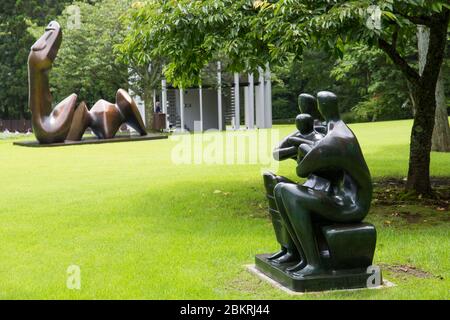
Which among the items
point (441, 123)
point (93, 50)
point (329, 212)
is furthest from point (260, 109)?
point (329, 212)

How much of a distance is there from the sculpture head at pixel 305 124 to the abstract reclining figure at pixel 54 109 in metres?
20.2

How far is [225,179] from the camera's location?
46.0ft

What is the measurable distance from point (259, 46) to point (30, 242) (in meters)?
4.35

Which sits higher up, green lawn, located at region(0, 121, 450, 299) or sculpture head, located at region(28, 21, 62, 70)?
sculpture head, located at region(28, 21, 62, 70)

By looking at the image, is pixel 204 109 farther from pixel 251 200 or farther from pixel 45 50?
pixel 251 200

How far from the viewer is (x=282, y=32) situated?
26.0 ft

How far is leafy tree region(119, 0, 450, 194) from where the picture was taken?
295 inches

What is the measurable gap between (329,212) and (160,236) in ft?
11.2

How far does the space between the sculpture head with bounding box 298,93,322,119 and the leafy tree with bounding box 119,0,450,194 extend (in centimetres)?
150

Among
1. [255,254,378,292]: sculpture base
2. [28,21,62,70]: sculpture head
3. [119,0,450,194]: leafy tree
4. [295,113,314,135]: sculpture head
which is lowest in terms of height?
[255,254,378,292]: sculpture base

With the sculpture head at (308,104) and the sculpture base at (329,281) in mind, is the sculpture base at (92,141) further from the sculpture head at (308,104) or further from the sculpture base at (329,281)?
the sculpture base at (329,281)

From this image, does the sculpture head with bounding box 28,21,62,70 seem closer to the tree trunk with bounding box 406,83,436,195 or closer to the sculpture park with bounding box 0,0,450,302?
the sculpture park with bounding box 0,0,450,302

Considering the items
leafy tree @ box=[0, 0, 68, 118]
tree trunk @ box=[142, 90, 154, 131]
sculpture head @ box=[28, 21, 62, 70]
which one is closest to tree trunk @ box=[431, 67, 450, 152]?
sculpture head @ box=[28, 21, 62, 70]
